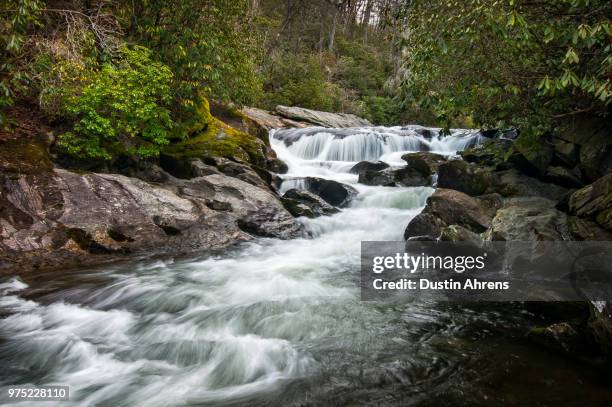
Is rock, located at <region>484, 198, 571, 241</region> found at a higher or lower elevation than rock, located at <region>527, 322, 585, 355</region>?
higher

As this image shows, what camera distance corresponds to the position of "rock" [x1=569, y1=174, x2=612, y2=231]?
5352mm

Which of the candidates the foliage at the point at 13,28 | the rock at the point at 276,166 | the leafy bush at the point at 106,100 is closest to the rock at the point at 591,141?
the rock at the point at 276,166

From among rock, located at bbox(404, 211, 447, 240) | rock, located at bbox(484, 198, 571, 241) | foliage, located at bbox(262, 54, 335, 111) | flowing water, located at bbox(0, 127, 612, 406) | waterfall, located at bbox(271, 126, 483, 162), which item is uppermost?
foliage, located at bbox(262, 54, 335, 111)

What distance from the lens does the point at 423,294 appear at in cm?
601

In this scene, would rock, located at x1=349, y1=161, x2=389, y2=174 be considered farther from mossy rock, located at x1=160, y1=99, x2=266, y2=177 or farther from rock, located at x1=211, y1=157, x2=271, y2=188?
rock, located at x1=211, y1=157, x2=271, y2=188

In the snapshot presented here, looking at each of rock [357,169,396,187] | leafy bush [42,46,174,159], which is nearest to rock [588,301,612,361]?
leafy bush [42,46,174,159]

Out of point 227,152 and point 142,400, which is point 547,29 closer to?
point 142,400

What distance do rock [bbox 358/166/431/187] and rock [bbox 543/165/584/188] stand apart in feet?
12.8

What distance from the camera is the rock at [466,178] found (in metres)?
10.3

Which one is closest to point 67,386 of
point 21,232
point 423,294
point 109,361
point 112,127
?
point 109,361

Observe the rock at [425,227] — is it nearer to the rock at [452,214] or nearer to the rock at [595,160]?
the rock at [452,214]

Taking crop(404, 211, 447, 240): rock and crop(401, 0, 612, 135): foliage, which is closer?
crop(401, 0, 612, 135): foliage

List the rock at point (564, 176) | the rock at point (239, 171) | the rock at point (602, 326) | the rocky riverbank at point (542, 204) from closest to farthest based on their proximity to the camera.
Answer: the rock at point (602, 326) < the rocky riverbank at point (542, 204) < the rock at point (564, 176) < the rock at point (239, 171)

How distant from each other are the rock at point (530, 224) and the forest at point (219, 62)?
166cm
